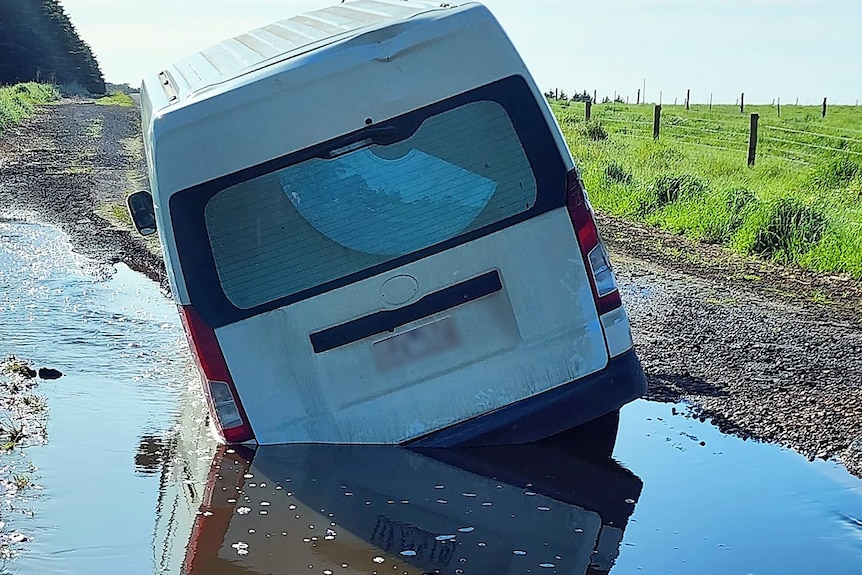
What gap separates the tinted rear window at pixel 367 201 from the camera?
15.6 feet

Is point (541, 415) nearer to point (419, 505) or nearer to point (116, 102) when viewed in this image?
point (419, 505)

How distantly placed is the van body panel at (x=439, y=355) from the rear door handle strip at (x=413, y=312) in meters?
0.03

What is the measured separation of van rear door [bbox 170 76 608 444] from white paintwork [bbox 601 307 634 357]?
0.24 feet

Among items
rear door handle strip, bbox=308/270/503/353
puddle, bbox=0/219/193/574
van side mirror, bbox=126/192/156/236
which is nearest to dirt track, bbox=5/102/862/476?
puddle, bbox=0/219/193/574

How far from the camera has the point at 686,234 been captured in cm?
1350

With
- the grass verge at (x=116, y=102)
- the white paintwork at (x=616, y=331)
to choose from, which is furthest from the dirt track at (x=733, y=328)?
the grass verge at (x=116, y=102)

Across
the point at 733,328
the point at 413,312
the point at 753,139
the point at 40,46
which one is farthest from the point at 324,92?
the point at 40,46

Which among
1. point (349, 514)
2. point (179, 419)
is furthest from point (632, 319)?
point (349, 514)

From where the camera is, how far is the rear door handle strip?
496 centimetres

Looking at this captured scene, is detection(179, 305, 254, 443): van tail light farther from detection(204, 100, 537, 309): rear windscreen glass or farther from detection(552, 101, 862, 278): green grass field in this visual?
detection(552, 101, 862, 278): green grass field

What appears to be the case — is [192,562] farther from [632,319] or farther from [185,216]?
[632,319]

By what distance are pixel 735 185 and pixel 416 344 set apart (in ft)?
42.8

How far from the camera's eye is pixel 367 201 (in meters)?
4.84

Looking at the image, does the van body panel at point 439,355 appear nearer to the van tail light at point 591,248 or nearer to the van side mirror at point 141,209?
the van tail light at point 591,248
